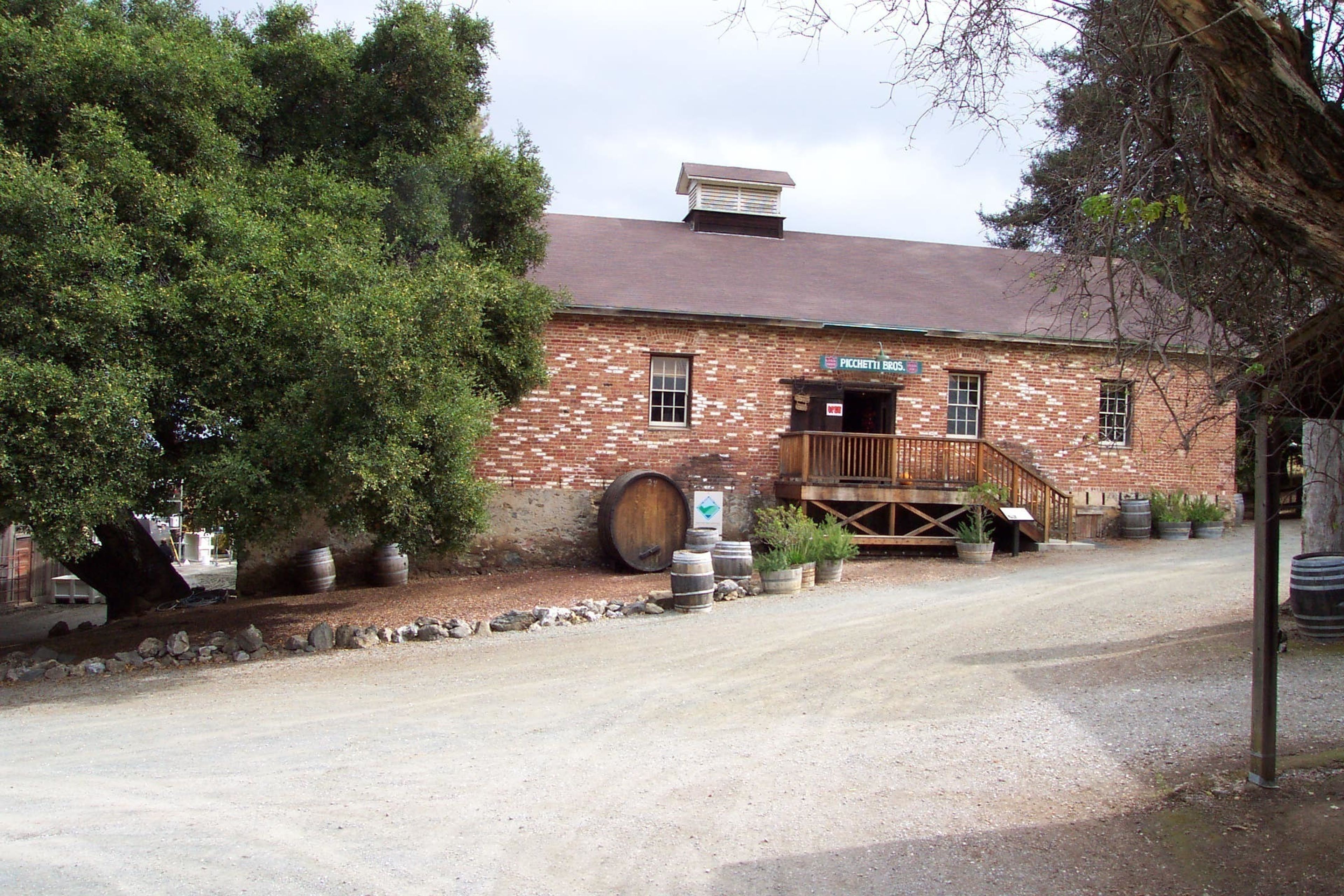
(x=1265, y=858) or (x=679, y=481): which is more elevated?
(x=679, y=481)

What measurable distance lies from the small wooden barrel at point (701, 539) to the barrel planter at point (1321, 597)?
23.8ft

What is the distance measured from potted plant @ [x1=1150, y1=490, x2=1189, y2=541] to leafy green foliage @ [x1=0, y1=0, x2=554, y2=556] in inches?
523

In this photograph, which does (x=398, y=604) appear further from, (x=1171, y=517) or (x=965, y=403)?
(x=1171, y=517)

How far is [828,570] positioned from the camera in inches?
561

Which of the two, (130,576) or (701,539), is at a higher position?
(701,539)

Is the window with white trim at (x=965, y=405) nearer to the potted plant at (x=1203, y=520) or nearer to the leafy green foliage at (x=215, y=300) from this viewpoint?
the potted plant at (x=1203, y=520)

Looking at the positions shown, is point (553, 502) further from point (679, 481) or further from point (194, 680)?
point (194, 680)

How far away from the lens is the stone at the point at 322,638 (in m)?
11.4

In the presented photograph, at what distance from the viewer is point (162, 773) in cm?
654

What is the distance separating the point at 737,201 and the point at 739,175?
57 cm

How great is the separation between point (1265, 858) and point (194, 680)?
31.0 ft

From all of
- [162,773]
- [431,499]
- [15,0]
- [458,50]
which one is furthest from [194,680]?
[458,50]

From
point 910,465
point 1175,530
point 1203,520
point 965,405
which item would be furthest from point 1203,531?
point 910,465

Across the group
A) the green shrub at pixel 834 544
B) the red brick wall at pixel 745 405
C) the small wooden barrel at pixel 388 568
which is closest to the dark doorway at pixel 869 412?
the red brick wall at pixel 745 405
